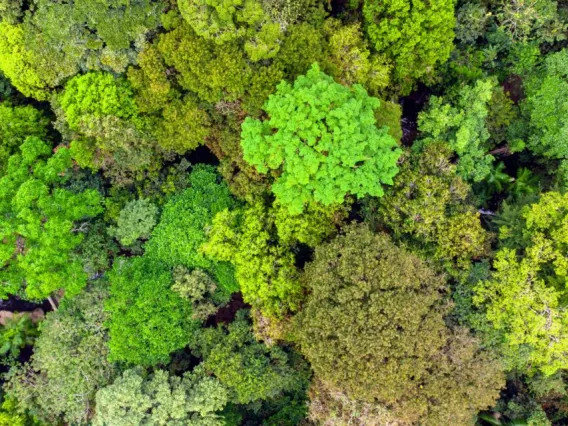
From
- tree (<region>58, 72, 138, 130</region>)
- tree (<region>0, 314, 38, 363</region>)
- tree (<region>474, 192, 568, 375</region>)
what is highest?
tree (<region>474, 192, 568, 375</region>)

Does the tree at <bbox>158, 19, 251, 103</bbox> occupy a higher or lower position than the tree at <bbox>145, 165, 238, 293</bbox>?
higher

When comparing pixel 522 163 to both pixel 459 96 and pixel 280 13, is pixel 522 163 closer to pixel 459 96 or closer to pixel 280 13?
pixel 459 96

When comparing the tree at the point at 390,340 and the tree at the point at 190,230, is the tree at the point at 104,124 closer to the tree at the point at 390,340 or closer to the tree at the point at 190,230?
the tree at the point at 190,230

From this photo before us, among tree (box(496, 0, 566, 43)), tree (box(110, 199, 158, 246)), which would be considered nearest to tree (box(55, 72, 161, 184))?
tree (box(110, 199, 158, 246))

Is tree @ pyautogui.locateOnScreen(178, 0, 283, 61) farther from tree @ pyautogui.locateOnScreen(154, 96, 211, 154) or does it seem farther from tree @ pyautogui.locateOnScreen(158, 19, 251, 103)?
tree @ pyautogui.locateOnScreen(154, 96, 211, 154)

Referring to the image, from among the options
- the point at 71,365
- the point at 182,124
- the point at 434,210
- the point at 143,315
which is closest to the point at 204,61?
the point at 182,124

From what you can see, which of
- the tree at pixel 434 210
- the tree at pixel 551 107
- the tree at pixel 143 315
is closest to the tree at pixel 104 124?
the tree at pixel 143 315
